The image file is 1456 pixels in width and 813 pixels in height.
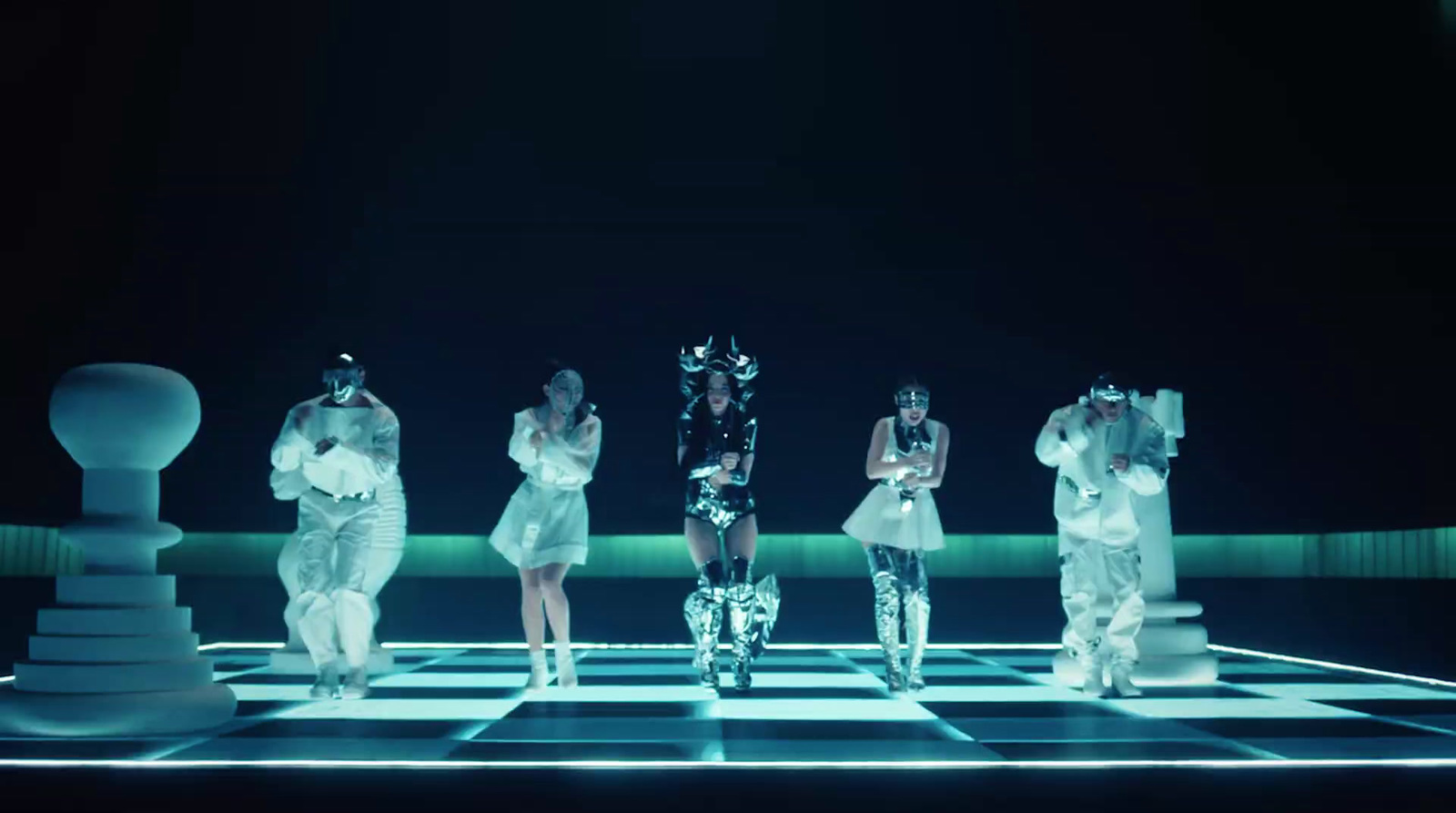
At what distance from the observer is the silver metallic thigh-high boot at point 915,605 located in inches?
188

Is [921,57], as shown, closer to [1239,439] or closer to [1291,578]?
[1239,439]

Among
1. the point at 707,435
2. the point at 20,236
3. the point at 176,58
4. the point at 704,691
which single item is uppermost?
the point at 176,58

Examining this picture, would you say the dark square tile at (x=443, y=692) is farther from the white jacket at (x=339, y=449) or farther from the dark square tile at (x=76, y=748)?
the dark square tile at (x=76, y=748)

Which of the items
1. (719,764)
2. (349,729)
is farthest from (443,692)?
(719,764)

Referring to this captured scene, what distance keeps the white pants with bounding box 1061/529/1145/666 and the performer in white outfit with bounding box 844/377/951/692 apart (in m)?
0.56

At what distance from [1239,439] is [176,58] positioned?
666cm

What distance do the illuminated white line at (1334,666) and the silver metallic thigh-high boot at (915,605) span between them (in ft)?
7.44

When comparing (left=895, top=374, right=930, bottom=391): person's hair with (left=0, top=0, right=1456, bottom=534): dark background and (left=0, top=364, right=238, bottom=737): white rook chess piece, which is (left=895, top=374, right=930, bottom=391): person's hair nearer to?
(left=0, top=0, right=1456, bottom=534): dark background

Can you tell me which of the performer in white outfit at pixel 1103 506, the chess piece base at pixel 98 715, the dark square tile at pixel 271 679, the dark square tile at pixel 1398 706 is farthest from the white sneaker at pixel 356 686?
the dark square tile at pixel 1398 706

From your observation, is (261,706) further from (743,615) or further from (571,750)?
(743,615)

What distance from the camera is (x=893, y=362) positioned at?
7.16m

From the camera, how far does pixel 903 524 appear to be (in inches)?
187

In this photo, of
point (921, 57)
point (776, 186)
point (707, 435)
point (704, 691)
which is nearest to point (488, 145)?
point (776, 186)

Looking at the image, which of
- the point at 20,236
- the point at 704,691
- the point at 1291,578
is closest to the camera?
the point at 704,691
